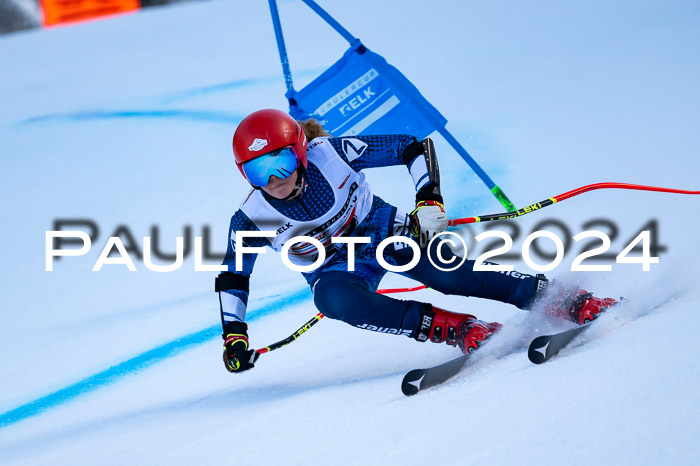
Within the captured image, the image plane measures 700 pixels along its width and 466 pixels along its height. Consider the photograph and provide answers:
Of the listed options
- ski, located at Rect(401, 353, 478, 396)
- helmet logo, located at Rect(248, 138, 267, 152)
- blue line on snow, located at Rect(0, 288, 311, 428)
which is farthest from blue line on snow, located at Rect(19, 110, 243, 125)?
ski, located at Rect(401, 353, 478, 396)

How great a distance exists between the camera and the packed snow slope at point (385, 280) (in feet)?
5.90

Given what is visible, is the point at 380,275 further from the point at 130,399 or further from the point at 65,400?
the point at 65,400

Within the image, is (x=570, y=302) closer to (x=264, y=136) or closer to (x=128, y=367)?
(x=264, y=136)

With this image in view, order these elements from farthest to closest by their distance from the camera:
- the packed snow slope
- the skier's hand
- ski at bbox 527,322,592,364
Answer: the skier's hand, ski at bbox 527,322,592,364, the packed snow slope

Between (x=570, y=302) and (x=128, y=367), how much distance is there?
1941mm

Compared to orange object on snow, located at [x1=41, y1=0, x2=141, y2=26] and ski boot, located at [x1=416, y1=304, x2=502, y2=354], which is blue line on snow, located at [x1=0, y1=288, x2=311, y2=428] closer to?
ski boot, located at [x1=416, y1=304, x2=502, y2=354]

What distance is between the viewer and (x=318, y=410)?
2.30 metres

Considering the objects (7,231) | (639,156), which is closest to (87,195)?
(7,231)

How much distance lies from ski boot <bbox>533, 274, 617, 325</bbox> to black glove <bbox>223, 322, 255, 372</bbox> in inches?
37.5

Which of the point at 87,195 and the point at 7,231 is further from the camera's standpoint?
the point at 87,195

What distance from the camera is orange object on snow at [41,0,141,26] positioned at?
1166 centimetres

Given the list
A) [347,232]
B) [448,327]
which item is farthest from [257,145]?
[448,327]

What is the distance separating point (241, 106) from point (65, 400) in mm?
4309

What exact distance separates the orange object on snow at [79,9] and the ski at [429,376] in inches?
437
